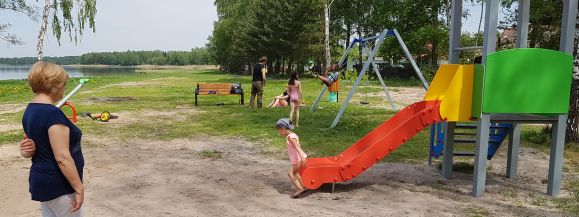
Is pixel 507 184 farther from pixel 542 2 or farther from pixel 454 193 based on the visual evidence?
pixel 542 2

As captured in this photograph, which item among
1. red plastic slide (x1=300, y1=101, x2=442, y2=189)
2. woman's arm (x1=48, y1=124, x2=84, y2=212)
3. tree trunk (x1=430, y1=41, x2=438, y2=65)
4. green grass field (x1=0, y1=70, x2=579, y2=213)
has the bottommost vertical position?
green grass field (x1=0, y1=70, x2=579, y2=213)

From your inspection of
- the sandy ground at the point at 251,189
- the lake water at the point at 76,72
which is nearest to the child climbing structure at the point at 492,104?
the sandy ground at the point at 251,189

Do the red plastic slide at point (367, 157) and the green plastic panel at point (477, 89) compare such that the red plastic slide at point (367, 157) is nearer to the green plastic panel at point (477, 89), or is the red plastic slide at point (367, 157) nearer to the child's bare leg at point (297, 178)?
the child's bare leg at point (297, 178)

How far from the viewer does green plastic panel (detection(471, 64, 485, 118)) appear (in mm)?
5723

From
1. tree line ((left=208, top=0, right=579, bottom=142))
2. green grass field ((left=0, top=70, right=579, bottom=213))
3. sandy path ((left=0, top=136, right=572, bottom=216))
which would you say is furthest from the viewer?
tree line ((left=208, top=0, right=579, bottom=142))

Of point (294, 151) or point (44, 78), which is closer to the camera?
point (44, 78)

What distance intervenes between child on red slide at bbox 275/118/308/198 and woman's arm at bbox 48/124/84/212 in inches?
121

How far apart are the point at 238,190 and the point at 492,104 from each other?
3.43 m

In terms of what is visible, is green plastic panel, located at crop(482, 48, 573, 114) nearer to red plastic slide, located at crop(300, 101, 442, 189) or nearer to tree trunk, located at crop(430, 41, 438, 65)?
red plastic slide, located at crop(300, 101, 442, 189)

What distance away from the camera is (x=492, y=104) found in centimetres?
570

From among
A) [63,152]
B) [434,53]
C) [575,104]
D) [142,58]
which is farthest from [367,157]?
[142,58]

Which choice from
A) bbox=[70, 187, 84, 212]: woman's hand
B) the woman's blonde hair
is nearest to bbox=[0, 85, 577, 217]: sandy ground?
bbox=[70, 187, 84, 212]: woman's hand

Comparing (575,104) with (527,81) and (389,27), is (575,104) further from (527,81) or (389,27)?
(389,27)

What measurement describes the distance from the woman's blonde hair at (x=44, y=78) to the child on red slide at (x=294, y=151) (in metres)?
3.17
